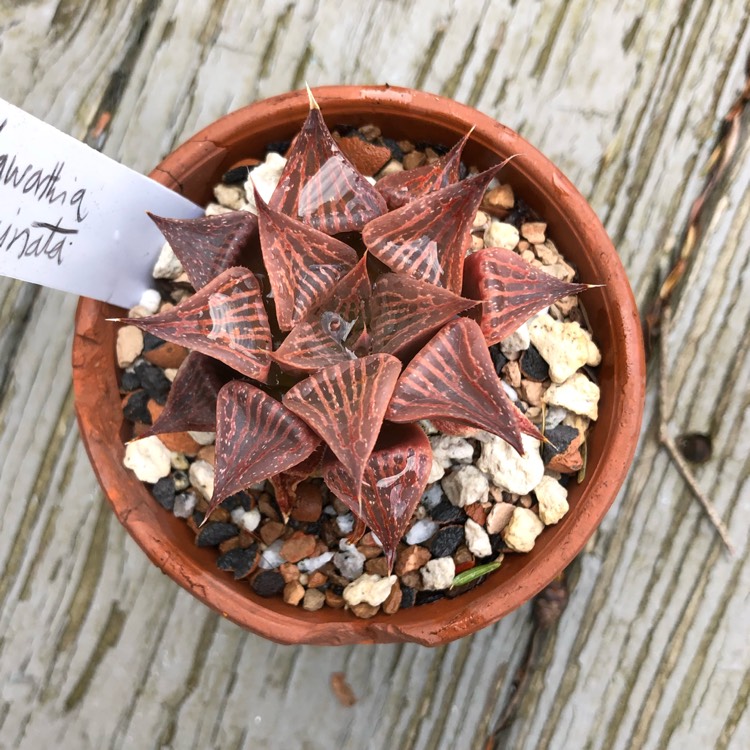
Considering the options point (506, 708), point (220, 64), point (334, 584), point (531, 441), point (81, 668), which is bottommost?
point (81, 668)

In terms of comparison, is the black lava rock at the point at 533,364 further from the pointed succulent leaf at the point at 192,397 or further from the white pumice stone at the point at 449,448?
the pointed succulent leaf at the point at 192,397

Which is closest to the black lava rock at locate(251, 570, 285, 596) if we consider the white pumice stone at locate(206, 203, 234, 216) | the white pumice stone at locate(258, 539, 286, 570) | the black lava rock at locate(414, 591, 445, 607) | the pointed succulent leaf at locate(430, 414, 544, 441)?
the white pumice stone at locate(258, 539, 286, 570)

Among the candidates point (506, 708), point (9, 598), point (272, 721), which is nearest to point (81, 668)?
point (9, 598)

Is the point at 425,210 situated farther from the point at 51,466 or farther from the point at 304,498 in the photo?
the point at 51,466

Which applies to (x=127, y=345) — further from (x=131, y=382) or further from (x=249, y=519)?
(x=249, y=519)

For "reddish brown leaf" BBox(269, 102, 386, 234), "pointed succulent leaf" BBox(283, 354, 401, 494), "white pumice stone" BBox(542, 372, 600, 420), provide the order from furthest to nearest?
"white pumice stone" BBox(542, 372, 600, 420)
"reddish brown leaf" BBox(269, 102, 386, 234)
"pointed succulent leaf" BBox(283, 354, 401, 494)

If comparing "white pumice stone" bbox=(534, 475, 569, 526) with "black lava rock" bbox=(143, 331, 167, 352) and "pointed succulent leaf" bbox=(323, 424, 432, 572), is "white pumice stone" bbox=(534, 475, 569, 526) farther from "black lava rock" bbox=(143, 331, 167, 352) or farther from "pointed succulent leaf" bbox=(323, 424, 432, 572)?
"black lava rock" bbox=(143, 331, 167, 352)

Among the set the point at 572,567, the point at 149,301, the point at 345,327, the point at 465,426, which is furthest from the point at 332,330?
the point at 572,567
